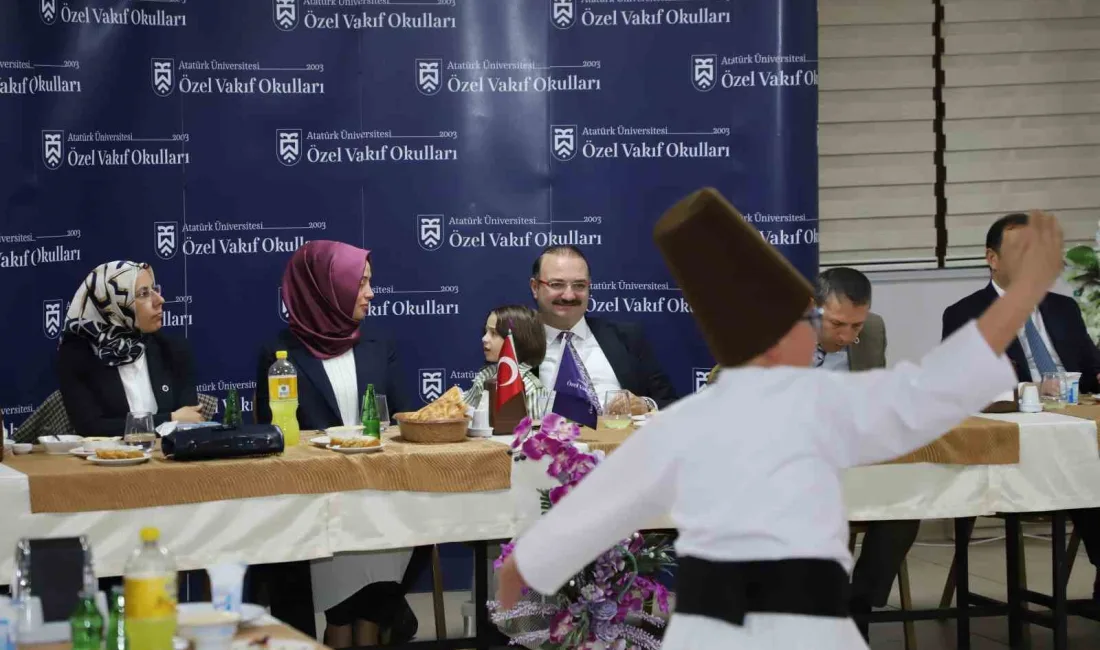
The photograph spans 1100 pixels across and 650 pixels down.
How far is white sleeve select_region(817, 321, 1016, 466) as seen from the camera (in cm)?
207

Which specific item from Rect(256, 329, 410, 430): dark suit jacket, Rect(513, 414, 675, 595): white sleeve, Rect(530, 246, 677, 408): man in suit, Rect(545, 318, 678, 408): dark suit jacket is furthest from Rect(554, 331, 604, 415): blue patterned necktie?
Rect(513, 414, 675, 595): white sleeve

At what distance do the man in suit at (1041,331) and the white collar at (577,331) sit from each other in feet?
4.51

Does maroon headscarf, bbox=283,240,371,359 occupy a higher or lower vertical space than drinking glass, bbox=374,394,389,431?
higher

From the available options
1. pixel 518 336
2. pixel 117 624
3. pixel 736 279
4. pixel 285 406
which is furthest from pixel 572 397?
pixel 117 624

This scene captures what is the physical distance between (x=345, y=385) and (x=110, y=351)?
2.57ft

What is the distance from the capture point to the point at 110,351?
4.77 metres

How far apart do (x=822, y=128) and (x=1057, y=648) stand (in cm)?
314

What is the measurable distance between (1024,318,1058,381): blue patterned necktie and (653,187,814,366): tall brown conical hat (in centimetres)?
344

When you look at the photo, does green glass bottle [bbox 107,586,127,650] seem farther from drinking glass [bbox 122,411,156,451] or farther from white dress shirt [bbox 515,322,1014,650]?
drinking glass [bbox 122,411,156,451]

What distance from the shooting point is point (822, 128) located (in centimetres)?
691

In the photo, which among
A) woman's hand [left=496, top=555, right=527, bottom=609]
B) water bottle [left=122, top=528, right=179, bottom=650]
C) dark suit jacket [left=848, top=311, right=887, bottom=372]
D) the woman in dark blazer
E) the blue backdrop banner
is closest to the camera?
water bottle [left=122, top=528, right=179, bottom=650]

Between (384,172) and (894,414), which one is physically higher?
(384,172)

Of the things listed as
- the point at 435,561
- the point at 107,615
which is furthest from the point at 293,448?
the point at 107,615

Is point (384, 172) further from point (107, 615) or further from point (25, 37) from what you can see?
point (107, 615)
